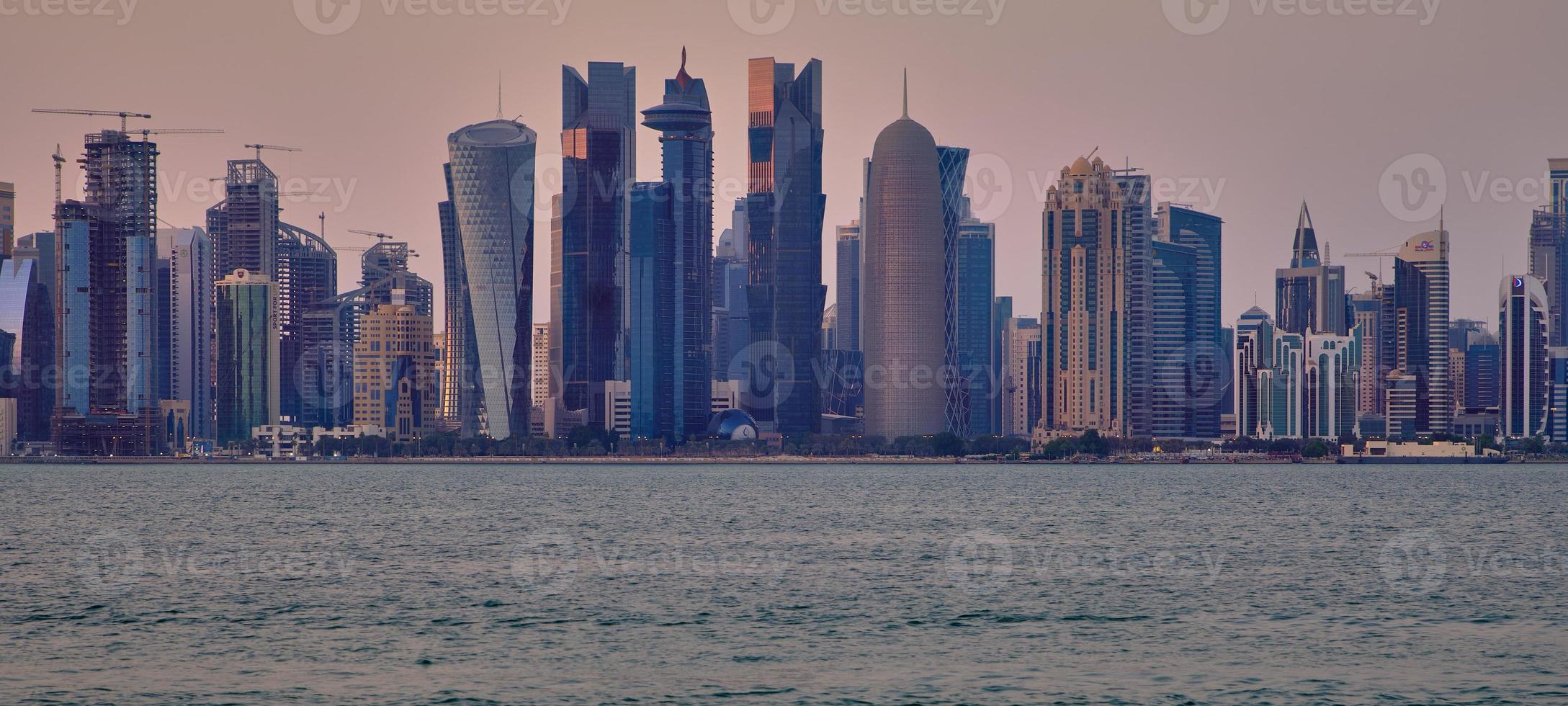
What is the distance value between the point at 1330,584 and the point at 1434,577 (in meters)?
8.64

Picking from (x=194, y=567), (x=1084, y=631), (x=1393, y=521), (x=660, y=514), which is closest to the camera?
(x=1084, y=631)

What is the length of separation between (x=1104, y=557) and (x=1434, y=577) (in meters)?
21.5

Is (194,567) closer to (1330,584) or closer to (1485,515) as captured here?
(1330,584)

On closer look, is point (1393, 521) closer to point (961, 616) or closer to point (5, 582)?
point (961, 616)

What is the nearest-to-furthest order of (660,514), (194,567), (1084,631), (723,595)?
(1084,631) < (723,595) < (194,567) < (660,514)

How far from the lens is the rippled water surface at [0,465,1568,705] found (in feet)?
223

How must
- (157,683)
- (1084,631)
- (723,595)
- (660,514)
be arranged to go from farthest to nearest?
(660,514) → (723,595) → (1084,631) → (157,683)

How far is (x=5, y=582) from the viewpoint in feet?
338

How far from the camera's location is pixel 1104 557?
392ft

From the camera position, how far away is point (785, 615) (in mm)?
86750

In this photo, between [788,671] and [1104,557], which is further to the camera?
[1104,557]

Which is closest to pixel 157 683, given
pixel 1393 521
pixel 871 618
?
pixel 871 618

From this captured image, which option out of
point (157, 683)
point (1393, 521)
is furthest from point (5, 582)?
point (1393, 521)

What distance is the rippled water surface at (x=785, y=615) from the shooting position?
67938 millimetres
